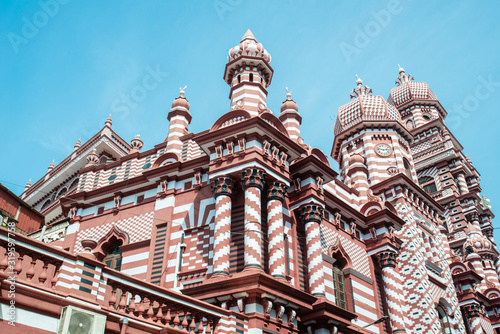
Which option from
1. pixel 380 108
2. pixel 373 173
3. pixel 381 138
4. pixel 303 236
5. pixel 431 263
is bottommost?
pixel 303 236

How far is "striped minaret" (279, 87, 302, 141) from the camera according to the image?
69.4 feet

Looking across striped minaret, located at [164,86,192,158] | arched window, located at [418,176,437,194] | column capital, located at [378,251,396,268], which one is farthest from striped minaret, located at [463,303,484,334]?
striped minaret, located at [164,86,192,158]

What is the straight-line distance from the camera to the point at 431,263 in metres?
25.6

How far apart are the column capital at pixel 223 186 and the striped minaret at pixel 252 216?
1.71 feet

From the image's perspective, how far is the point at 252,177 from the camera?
627 inches

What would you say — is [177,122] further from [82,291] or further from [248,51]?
[82,291]

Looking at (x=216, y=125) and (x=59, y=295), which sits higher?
(x=216, y=125)

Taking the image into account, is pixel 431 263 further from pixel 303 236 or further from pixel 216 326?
pixel 216 326

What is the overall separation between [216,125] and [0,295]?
34.5 ft

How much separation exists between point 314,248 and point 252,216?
126 inches

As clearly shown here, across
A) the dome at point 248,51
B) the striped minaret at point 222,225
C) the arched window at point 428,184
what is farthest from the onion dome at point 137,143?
the arched window at point 428,184

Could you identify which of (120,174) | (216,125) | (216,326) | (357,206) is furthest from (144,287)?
(357,206)

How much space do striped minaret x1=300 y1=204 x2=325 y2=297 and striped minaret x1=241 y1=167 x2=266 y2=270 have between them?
270cm

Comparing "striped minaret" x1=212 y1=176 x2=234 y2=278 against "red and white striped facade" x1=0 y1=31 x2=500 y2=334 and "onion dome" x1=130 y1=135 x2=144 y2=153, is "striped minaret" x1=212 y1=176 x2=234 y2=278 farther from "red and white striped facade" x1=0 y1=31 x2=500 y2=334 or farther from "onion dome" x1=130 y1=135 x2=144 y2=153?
"onion dome" x1=130 y1=135 x2=144 y2=153
